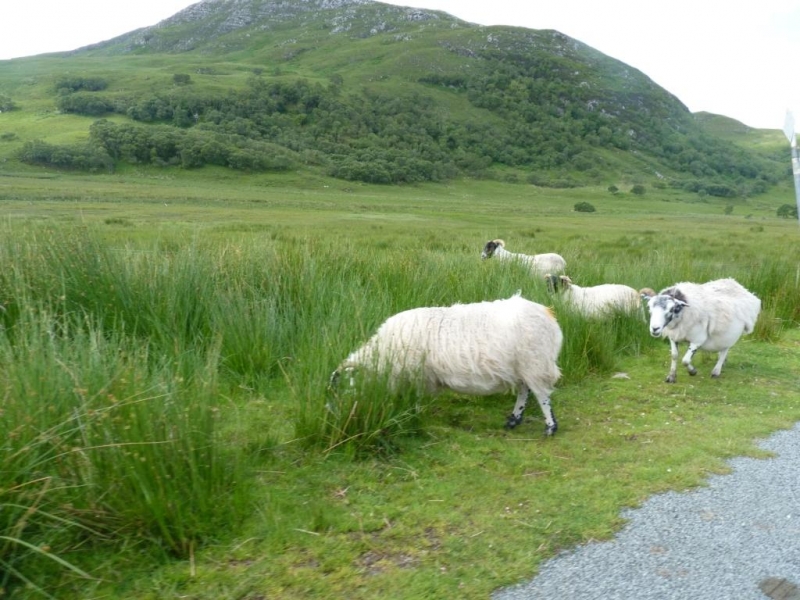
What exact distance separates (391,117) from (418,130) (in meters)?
6.55

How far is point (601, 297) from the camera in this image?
435 inches

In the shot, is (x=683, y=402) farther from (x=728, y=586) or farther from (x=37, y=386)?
(x=37, y=386)

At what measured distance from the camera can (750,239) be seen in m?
34.8

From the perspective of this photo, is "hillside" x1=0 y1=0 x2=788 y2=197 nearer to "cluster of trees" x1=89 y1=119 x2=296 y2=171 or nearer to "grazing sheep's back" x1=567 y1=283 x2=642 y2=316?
"cluster of trees" x1=89 y1=119 x2=296 y2=171

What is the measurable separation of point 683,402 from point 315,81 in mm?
141868

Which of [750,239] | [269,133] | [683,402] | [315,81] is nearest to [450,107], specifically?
[315,81]

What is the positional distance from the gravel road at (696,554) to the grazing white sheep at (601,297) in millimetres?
5582

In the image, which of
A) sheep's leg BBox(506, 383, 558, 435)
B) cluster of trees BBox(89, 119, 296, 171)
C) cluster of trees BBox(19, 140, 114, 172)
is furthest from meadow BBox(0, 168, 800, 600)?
cluster of trees BBox(89, 119, 296, 171)

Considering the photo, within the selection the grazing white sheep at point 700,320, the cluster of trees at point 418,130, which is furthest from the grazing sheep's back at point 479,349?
the cluster of trees at point 418,130

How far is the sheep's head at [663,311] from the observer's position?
Answer: 810 centimetres

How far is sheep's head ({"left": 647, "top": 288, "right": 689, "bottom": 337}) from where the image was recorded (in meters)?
8.10

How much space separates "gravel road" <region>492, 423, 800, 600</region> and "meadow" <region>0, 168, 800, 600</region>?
18cm

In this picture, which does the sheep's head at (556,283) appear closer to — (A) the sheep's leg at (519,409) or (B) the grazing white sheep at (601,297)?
(B) the grazing white sheep at (601,297)

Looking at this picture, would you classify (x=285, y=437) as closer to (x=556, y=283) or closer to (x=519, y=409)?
(x=519, y=409)
